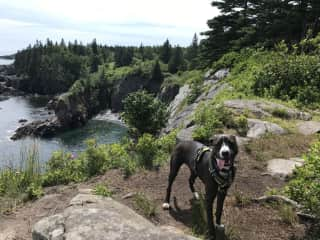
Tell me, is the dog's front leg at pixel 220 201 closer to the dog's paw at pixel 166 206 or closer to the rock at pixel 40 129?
the dog's paw at pixel 166 206

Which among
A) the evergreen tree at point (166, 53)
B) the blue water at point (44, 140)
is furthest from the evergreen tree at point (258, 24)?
the evergreen tree at point (166, 53)

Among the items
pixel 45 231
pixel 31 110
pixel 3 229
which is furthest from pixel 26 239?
pixel 31 110

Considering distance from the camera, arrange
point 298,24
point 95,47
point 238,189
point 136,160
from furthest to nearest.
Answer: point 95,47
point 298,24
point 136,160
point 238,189

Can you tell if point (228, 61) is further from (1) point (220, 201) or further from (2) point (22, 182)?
(1) point (220, 201)

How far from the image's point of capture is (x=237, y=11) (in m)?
26.0

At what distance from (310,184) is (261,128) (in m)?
4.37

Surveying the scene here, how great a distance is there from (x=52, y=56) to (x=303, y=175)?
122173 mm

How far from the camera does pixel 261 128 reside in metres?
9.46

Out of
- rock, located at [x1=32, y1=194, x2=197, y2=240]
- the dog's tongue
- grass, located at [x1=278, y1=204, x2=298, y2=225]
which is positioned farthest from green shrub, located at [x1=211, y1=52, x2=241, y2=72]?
rock, located at [x1=32, y1=194, x2=197, y2=240]

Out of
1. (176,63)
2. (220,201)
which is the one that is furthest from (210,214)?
(176,63)

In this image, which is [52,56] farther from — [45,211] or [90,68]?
[45,211]

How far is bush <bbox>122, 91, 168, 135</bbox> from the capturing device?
39.3 feet

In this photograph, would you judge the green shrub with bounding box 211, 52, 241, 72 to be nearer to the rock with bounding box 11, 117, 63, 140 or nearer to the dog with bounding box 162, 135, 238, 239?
the dog with bounding box 162, 135, 238, 239

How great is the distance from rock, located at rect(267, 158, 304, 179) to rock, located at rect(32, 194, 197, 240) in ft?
11.1
